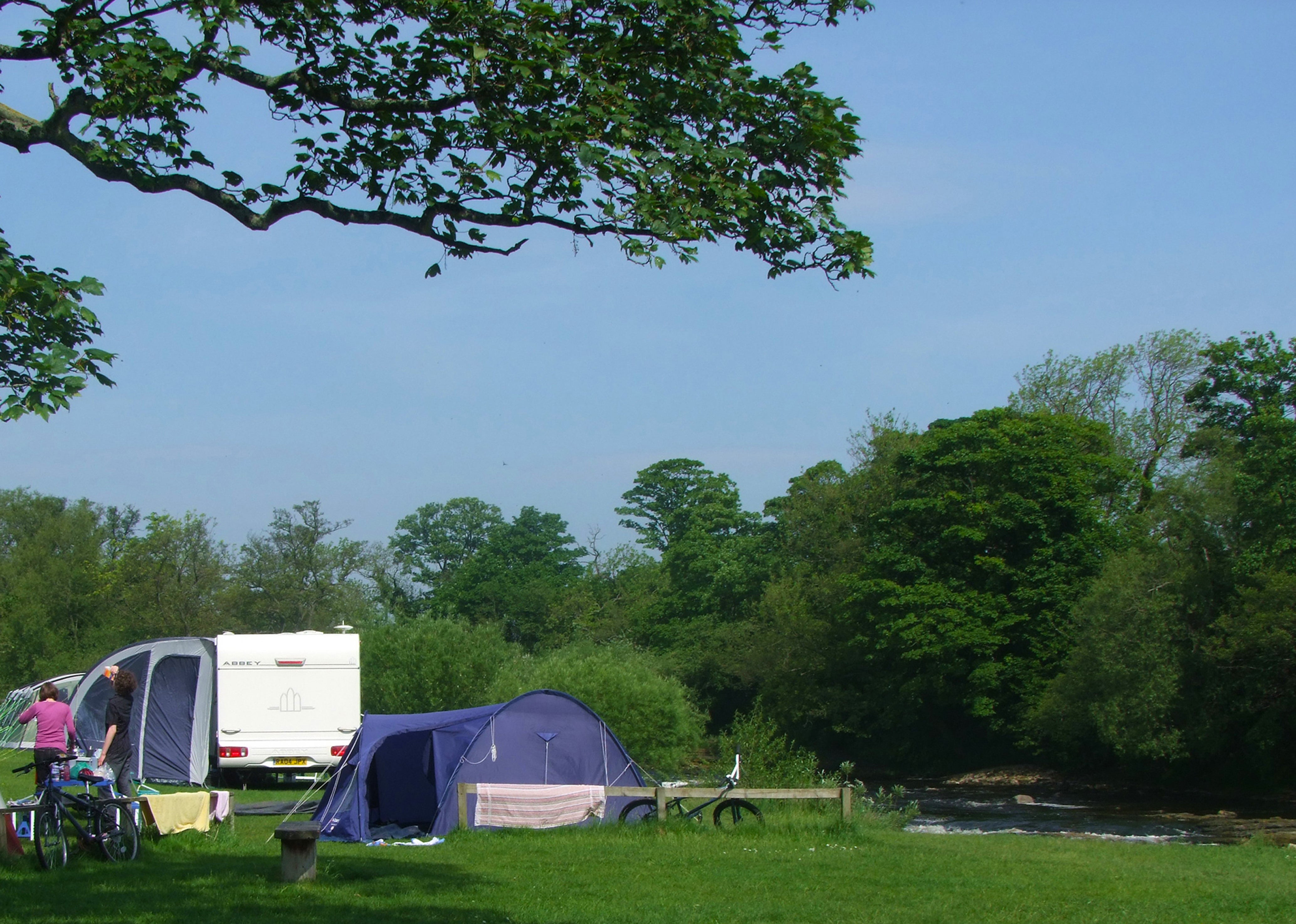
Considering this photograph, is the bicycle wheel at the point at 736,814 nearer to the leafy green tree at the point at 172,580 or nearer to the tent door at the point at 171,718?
the tent door at the point at 171,718

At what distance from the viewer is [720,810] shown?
1512cm

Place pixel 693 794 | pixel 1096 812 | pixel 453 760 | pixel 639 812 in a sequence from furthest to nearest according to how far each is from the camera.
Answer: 1. pixel 1096 812
2. pixel 639 812
3. pixel 453 760
4. pixel 693 794

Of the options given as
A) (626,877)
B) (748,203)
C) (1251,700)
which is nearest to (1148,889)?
(626,877)

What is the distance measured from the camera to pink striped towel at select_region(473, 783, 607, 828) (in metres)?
15.4

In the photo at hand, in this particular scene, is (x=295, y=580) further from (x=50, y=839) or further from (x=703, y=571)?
(x=50, y=839)

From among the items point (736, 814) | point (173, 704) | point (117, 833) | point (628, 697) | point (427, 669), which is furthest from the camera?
point (427, 669)

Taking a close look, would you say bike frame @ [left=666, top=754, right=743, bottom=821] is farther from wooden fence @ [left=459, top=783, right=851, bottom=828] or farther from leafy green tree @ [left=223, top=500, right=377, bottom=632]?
leafy green tree @ [left=223, top=500, right=377, bottom=632]

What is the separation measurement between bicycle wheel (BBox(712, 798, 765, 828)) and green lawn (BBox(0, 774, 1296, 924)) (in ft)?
1.13

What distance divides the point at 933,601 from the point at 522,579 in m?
53.3

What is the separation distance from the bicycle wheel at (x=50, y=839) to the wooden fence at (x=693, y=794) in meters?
5.60

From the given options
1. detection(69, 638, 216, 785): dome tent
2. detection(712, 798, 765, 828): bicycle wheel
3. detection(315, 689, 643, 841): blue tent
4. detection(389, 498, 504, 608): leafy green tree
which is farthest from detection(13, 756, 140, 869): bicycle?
detection(389, 498, 504, 608): leafy green tree

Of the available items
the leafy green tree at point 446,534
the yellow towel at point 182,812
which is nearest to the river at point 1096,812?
the yellow towel at point 182,812

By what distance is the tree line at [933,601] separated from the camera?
3241 centimetres

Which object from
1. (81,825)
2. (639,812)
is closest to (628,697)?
(639,812)
